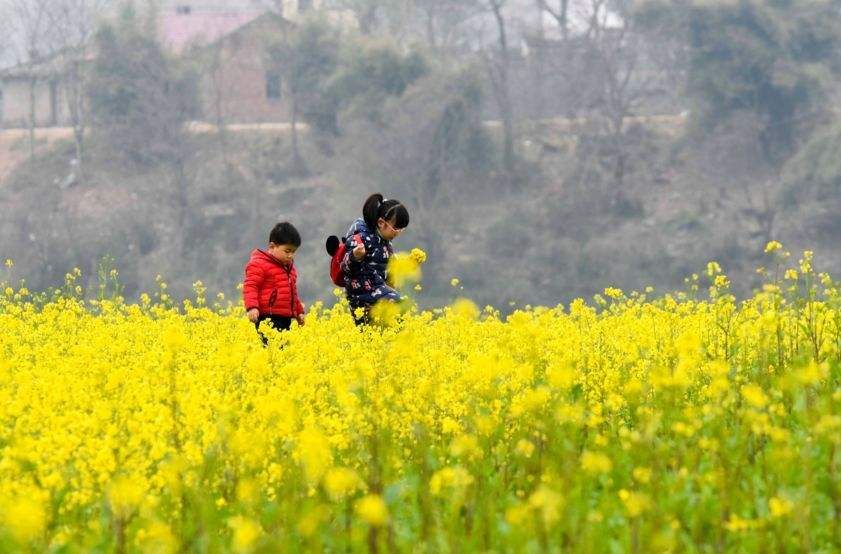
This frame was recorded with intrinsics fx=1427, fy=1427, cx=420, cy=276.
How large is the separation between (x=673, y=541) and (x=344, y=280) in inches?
209

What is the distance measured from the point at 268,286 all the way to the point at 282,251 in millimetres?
307

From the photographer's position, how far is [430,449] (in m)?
6.15

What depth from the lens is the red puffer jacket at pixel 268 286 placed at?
32.2 feet

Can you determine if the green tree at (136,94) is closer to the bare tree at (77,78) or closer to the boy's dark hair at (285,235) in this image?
the bare tree at (77,78)

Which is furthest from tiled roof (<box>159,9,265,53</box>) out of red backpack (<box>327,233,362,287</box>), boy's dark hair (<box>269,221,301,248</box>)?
red backpack (<box>327,233,362,287</box>)

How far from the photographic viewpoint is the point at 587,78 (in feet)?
165

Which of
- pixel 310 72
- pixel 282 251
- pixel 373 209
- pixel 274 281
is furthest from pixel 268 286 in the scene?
pixel 310 72

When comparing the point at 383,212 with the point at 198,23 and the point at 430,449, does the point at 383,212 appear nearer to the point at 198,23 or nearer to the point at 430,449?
the point at 430,449

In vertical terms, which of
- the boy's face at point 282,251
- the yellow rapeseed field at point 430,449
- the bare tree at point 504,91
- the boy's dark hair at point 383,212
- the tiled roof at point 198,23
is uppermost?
the tiled roof at point 198,23

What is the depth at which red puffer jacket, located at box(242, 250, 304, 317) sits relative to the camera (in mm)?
9805

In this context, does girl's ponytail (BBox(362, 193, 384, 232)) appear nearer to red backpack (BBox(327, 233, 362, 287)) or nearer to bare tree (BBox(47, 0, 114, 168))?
red backpack (BBox(327, 233, 362, 287))

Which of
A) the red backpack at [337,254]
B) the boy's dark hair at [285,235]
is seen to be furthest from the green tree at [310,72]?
the red backpack at [337,254]

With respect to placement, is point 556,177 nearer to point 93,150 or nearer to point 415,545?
point 93,150

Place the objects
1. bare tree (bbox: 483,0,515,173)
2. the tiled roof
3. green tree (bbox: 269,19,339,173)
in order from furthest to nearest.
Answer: the tiled roof, green tree (bbox: 269,19,339,173), bare tree (bbox: 483,0,515,173)
